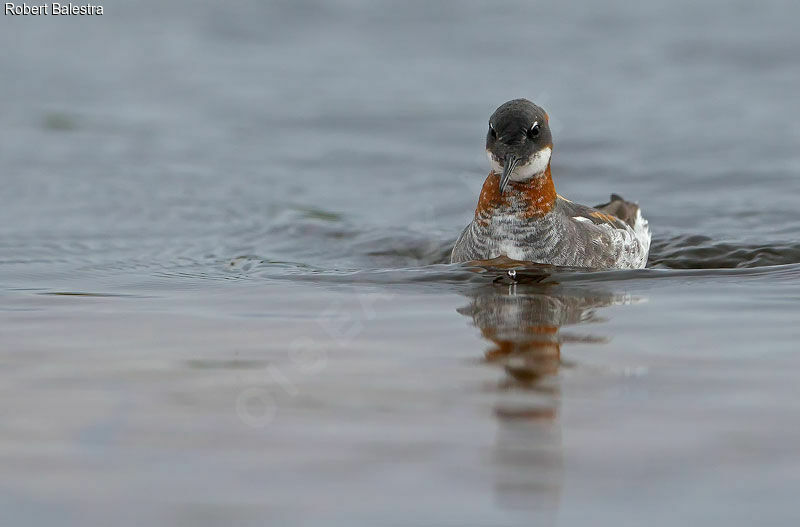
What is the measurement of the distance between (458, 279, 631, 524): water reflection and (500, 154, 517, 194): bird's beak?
74 cm

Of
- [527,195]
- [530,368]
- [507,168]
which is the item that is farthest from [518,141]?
[530,368]

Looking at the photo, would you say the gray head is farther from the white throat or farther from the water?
the water

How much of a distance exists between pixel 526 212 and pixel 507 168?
0.45m

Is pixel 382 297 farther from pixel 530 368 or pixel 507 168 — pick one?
pixel 530 368

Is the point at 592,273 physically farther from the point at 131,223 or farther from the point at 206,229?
the point at 131,223

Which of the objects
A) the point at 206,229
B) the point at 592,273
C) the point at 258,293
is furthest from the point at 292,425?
the point at 206,229

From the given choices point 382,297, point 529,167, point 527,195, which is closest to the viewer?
point 382,297

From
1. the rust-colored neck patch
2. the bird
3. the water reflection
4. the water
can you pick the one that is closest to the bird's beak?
the bird

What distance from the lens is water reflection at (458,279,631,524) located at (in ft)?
12.5

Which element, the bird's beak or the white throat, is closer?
the bird's beak

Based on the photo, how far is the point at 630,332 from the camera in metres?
5.79

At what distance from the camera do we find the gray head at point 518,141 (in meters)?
7.67

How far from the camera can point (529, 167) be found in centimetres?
786

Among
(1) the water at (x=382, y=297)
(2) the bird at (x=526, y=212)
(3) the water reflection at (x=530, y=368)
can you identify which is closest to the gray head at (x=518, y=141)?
(2) the bird at (x=526, y=212)
